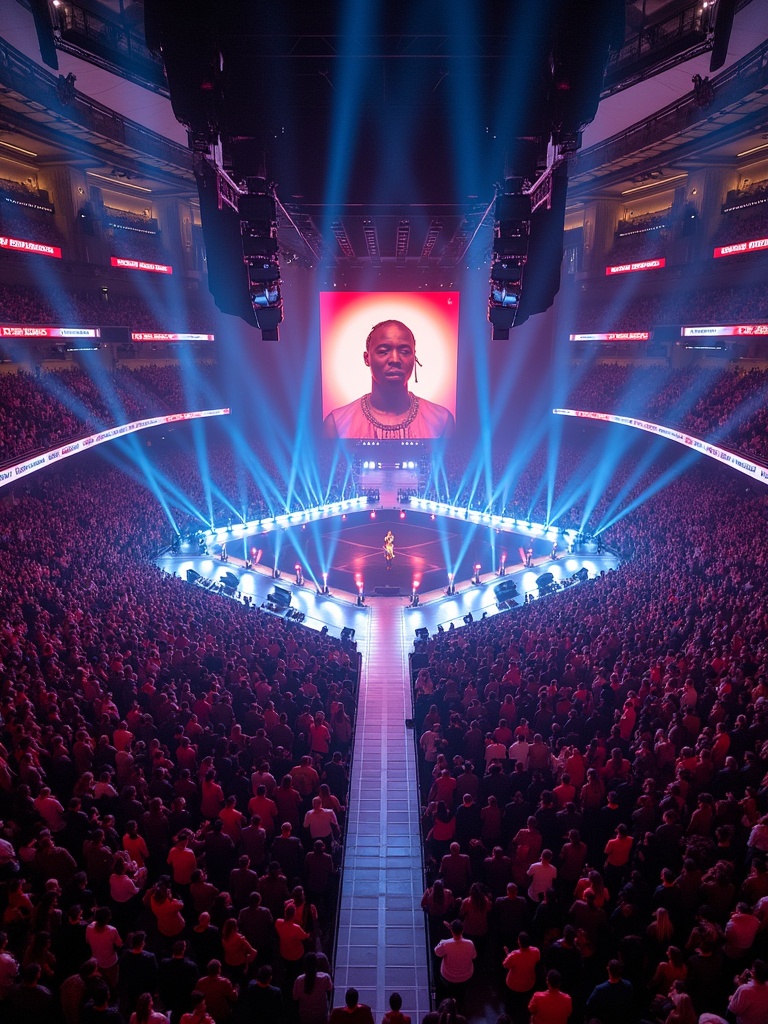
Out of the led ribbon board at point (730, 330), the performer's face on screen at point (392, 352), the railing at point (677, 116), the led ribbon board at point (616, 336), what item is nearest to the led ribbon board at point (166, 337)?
the performer's face on screen at point (392, 352)

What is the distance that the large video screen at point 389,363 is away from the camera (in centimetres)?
3152

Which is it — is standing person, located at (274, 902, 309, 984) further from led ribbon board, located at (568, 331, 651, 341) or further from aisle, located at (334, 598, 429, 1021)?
led ribbon board, located at (568, 331, 651, 341)

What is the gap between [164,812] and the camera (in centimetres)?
696

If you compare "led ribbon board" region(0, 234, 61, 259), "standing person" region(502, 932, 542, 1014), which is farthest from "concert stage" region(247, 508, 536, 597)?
"standing person" region(502, 932, 542, 1014)

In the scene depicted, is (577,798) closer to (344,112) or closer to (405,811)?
(405,811)

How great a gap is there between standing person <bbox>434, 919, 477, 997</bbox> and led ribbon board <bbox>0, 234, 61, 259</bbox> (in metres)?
24.9

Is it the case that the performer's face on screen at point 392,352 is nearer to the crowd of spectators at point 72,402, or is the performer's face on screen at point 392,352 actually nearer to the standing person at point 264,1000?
the crowd of spectators at point 72,402

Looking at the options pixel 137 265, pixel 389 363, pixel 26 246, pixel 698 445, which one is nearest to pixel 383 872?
pixel 698 445

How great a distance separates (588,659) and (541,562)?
12500mm

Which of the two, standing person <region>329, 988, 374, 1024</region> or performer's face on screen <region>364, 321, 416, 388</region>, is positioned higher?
performer's face on screen <region>364, 321, 416, 388</region>

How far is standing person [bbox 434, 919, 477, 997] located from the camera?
553 centimetres

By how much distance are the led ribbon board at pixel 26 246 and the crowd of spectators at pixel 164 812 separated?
13804 millimetres

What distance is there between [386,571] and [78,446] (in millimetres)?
12406

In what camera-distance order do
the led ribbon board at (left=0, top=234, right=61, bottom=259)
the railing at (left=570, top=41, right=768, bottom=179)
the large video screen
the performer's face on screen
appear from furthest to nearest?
the performer's face on screen, the large video screen, the led ribbon board at (left=0, top=234, right=61, bottom=259), the railing at (left=570, top=41, right=768, bottom=179)
